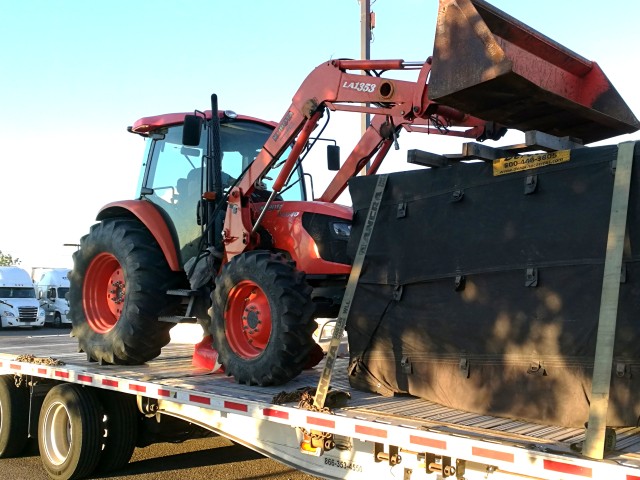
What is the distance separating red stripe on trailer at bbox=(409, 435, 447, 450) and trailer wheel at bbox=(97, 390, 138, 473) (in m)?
3.50

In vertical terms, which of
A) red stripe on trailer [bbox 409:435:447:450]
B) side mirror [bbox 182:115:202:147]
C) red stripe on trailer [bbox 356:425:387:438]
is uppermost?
side mirror [bbox 182:115:202:147]

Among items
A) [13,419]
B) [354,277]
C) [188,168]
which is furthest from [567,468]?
[13,419]

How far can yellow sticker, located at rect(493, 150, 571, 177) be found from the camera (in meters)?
4.21

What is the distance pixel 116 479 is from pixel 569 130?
4.76m

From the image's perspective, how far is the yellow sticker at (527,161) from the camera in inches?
166

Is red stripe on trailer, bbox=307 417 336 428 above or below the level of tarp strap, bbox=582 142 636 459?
below

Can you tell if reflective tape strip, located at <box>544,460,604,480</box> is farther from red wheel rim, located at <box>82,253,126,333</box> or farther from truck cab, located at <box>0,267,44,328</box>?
truck cab, located at <box>0,267,44,328</box>

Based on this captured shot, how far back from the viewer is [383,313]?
201 inches

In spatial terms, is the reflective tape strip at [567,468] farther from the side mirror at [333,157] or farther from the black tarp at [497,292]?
the side mirror at [333,157]

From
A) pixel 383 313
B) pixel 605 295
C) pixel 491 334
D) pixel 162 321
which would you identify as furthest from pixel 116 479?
pixel 605 295

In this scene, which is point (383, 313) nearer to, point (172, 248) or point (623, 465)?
point (623, 465)

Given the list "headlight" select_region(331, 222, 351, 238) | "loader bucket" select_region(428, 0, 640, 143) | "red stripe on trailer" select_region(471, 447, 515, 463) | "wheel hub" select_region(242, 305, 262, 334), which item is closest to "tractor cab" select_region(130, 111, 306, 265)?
"headlight" select_region(331, 222, 351, 238)

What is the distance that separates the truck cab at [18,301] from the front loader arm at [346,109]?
22.5 metres

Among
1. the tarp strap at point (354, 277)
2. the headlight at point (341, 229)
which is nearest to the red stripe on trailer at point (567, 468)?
the tarp strap at point (354, 277)
